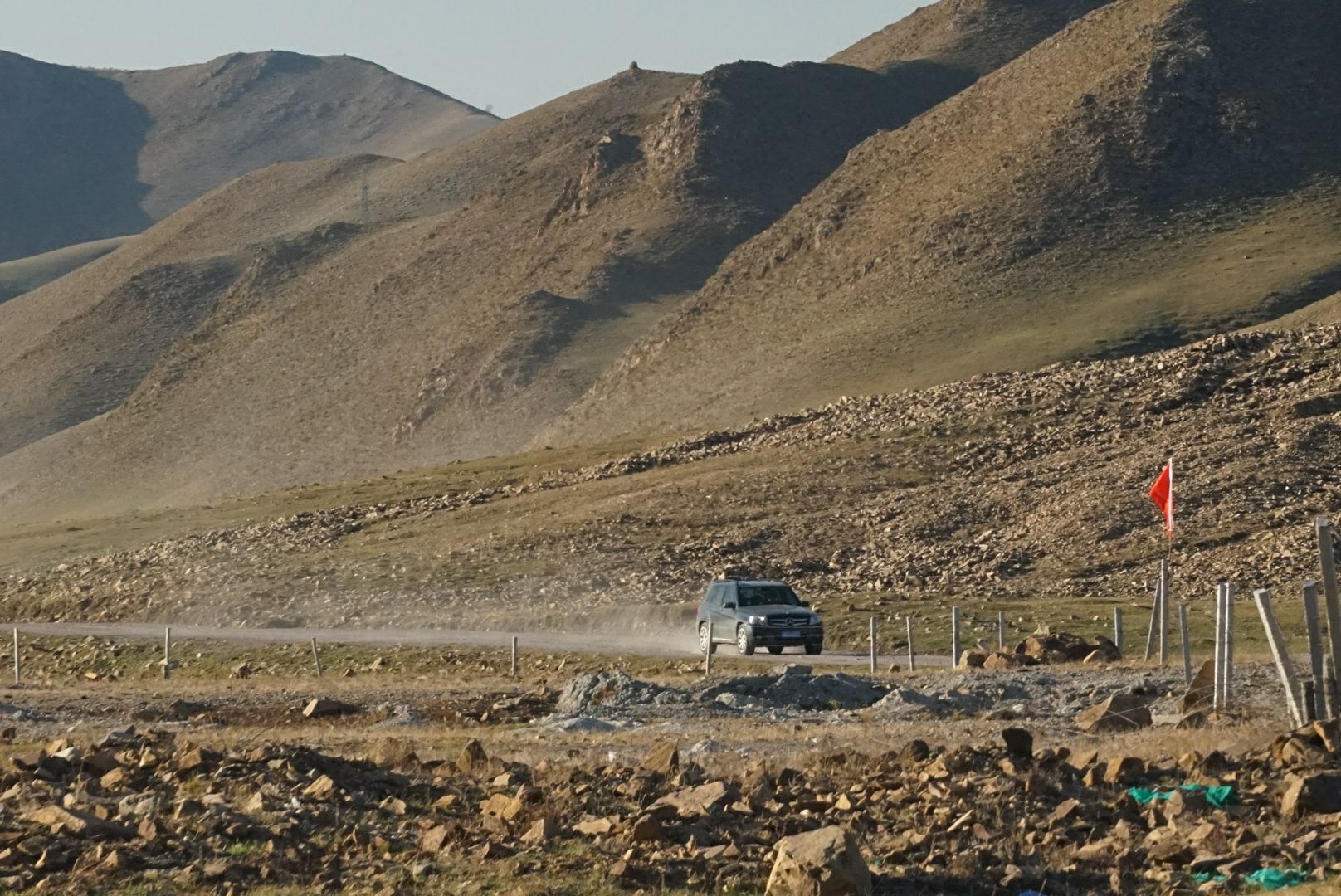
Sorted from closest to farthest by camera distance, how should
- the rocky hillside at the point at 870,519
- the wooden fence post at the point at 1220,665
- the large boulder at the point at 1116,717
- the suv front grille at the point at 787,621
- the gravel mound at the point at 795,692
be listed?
the wooden fence post at the point at 1220,665, the large boulder at the point at 1116,717, the gravel mound at the point at 795,692, the suv front grille at the point at 787,621, the rocky hillside at the point at 870,519

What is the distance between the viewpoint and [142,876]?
41.0 feet

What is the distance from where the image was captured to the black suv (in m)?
36.9

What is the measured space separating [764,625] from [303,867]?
79.9 feet

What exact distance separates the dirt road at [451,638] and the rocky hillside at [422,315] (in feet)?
199

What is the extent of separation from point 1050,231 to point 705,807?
88.7 m

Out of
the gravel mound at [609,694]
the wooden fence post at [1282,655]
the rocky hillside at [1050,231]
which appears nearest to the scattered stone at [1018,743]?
the wooden fence post at [1282,655]

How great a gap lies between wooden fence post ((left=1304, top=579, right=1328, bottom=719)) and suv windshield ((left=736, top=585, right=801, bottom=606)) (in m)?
20.5

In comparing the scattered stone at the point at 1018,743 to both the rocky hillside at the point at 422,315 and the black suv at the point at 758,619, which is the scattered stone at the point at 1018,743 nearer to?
the black suv at the point at 758,619

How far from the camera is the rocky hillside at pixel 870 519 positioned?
5034 centimetres

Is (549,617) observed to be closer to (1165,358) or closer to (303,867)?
(1165,358)

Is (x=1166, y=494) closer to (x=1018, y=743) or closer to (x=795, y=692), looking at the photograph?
(x=795, y=692)

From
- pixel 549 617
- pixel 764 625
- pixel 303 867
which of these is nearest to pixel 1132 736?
pixel 303 867

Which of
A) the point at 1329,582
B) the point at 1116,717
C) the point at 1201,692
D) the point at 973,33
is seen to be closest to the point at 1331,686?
the point at 1329,582

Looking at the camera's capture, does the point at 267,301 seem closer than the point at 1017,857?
No
